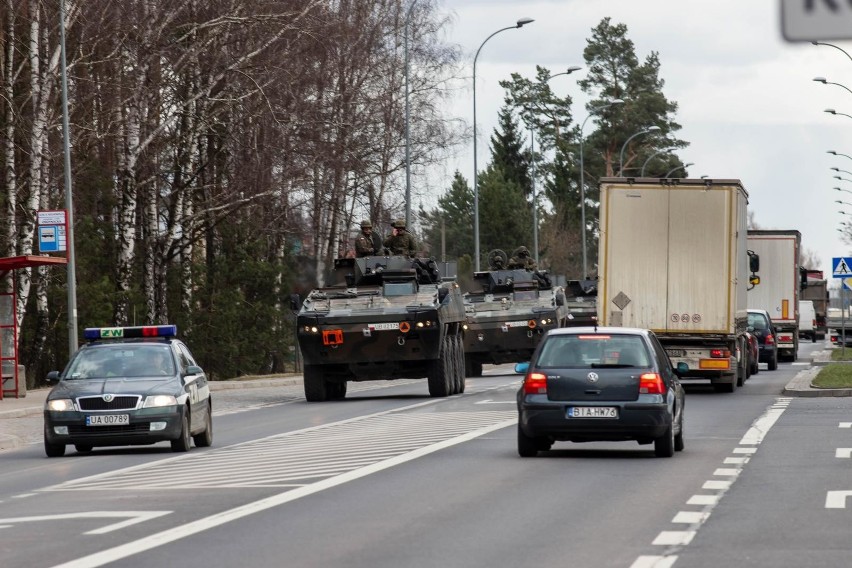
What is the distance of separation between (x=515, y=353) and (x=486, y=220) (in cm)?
7910

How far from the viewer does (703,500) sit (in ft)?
45.9

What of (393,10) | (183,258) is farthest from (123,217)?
(393,10)

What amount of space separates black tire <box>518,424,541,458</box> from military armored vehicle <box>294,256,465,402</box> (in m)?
13.1

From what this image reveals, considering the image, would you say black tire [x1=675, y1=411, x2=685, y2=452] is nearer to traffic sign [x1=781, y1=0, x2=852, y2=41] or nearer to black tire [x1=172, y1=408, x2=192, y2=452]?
black tire [x1=172, y1=408, x2=192, y2=452]

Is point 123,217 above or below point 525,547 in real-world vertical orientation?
above

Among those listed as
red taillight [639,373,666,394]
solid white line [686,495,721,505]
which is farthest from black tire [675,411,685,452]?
solid white line [686,495,721,505]

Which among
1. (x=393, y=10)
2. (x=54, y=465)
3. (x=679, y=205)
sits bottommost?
(x=54, y=465)

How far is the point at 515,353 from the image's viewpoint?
137 feet

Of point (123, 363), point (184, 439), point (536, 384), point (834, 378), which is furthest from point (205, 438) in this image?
point (834, 378)

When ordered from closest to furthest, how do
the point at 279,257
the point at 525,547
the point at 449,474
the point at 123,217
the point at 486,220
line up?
the point at 525,547
the point at 449,474
the point at 123,217
the point at 279,257
the point at 486,220

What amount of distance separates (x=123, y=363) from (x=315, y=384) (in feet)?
39.8

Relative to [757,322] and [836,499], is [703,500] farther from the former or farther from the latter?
[757,322]

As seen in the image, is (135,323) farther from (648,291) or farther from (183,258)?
(648,291)

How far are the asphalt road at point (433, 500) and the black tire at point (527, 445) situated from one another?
10cm
